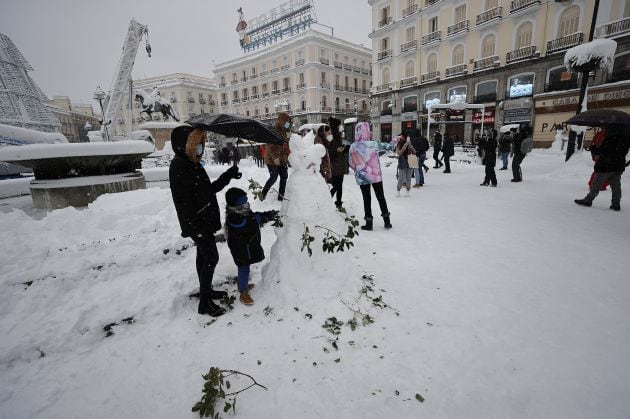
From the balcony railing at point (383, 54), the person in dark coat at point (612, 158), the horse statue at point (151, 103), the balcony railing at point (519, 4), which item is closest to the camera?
the person in dark coat at point (612, 158)

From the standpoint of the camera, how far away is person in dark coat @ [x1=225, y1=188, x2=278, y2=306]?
2.54 metres

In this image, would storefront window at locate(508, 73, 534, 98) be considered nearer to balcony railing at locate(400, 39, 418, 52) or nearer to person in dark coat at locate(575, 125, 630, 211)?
balcony railing at locate(400, 39, 418, 52)

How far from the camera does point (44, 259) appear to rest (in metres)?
3.48

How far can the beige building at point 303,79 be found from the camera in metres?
38.8

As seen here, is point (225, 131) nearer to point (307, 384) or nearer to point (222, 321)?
point (222, 321)

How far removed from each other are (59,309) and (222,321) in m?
1.53

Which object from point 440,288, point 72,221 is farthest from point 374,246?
point 72,221

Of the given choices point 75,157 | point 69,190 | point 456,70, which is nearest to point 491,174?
point 75,157

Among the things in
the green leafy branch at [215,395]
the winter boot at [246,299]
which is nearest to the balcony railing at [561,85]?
the winter boot at [246,299]

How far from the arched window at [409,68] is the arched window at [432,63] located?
1482 millimetres

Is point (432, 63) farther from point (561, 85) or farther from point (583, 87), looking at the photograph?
point (583, 87)

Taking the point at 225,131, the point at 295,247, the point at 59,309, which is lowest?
the point at 59,309

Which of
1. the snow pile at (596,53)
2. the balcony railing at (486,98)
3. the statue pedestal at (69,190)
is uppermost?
the balcony railing at (486,98)

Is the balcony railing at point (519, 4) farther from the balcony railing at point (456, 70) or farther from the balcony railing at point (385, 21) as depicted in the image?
the balcony railing at point (385, 21)
